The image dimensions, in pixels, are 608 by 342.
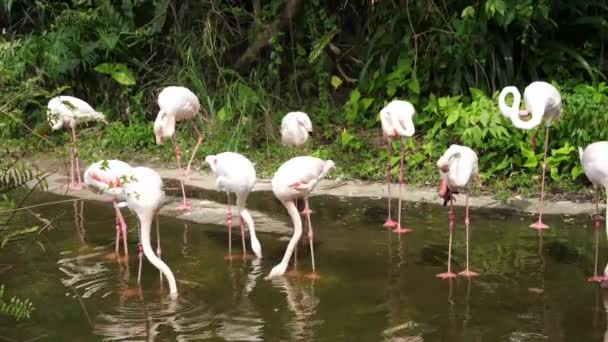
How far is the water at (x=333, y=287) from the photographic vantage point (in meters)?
4.45

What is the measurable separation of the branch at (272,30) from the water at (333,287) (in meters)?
3.98

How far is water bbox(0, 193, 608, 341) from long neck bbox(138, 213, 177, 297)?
101 mm

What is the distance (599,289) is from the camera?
498 cm

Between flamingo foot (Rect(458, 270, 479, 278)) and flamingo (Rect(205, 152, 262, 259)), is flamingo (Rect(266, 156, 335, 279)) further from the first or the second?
flamingo foot (Rect(458, 270, 479, 278))

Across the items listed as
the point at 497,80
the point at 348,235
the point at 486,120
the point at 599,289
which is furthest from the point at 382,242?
the point at 497,80

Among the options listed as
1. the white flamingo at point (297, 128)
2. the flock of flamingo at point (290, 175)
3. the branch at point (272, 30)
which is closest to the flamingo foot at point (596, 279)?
the flock of flamingo at point (290, 175)

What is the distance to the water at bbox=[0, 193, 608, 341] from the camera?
175 inches

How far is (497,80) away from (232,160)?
3.75 meters

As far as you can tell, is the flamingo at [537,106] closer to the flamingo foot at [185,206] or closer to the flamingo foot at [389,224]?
the flamingo foot at [389,224]

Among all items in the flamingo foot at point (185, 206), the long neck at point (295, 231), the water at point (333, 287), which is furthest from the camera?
the flamingo foot at point (185, 206)

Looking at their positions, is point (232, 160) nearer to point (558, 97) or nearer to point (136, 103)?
point (558, 97)

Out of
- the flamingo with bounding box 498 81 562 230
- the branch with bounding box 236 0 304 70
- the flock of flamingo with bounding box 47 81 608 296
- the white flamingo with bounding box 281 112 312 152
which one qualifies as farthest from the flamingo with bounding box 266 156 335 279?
the branch with bounding box 236 0 304 70

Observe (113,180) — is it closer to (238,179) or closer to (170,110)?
(238,179)

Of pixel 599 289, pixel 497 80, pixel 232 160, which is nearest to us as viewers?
pixel 599 289
